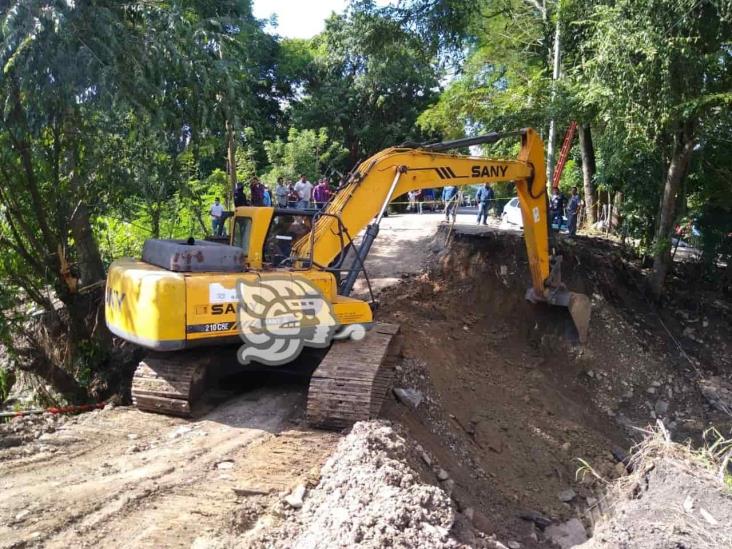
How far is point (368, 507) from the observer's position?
4.28 meters

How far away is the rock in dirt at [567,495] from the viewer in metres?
7.07

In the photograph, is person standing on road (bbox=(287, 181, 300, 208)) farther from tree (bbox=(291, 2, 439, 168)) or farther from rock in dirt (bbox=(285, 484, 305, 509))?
rock in dirt (bbox=(285, 484, 305, 509))

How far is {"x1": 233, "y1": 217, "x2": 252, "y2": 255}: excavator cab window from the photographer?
727cm

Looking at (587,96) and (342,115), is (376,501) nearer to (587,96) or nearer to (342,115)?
(587,96)

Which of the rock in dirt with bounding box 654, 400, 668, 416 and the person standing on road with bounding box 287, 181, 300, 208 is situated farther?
the person standing on road with bounding box 287, 181, 300, 208

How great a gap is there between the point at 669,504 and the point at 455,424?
387 cm

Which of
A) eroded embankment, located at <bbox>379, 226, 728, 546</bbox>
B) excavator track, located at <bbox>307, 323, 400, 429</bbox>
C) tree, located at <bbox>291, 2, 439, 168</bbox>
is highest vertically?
tree, located at <bbox>291, 2, 439, 168</bbox>

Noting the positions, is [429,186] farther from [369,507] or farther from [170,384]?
[369,507]

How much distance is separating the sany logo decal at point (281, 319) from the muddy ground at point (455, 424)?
0.65 meters

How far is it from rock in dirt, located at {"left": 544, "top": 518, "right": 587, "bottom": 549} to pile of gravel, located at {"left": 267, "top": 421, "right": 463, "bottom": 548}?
78.7 inches

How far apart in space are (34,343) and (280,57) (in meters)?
23.3

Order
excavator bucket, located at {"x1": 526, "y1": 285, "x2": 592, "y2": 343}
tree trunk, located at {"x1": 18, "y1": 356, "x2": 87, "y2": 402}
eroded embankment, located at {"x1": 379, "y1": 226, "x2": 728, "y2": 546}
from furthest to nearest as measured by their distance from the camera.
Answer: excavator bucket, located at {"x1": 526, "y1": 285, "x2": 592, "y2": 343} → tree trunk, located at {"x1": 18, "y1": 356, "x2": 87, "y2": 402} → eroded embankment, located at {"x1": 379, "y1": 226, "x2": 728, "y2": 546}

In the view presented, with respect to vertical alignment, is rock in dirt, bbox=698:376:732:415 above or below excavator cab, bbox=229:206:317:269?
below

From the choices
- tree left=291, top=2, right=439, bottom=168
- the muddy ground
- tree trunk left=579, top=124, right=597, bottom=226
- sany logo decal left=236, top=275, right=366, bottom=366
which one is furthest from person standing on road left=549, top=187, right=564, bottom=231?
tree left=291, top=2, right=439, bottom=168
